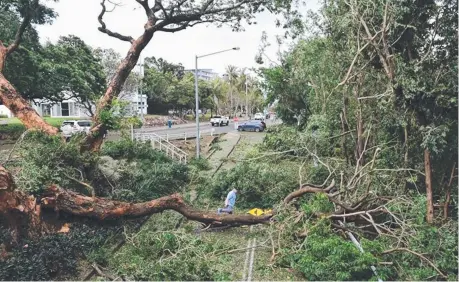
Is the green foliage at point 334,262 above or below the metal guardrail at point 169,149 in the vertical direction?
below

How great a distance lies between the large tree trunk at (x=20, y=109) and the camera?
48.8 feet

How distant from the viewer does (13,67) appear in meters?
23.8

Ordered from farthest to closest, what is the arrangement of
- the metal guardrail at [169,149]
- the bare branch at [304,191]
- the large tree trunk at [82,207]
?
the metal guardrail at [169,149], the bare branch at [304,191], the large tree trunk at [82,207]

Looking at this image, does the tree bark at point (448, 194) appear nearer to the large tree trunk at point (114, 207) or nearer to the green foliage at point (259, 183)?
the large tree trunk at point (114, 207)

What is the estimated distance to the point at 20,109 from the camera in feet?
49.2

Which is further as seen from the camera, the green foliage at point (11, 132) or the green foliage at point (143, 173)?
the green foliage at point (11, 132)

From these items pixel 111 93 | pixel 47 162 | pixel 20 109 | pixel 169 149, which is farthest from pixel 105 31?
pixel 169 149

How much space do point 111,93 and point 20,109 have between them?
317cm

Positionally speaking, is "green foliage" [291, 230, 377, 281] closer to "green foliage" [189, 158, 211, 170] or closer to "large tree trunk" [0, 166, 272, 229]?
"large tree trunk" [0, 166, 272, 229]

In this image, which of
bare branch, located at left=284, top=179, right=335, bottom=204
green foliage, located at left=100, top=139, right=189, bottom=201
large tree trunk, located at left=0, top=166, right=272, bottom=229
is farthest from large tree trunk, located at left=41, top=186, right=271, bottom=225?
green foliage, located at left=100, top=139, right=189, bottom=201

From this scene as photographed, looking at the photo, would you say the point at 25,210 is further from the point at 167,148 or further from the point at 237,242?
the point at 167,148

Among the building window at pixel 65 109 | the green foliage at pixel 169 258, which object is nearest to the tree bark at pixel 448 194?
the green foliage at pixel 169 258

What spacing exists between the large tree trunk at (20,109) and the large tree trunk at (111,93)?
126cm

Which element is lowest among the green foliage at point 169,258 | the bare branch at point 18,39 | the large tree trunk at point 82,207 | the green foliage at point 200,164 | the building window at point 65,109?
the green foliage at point 169,258
